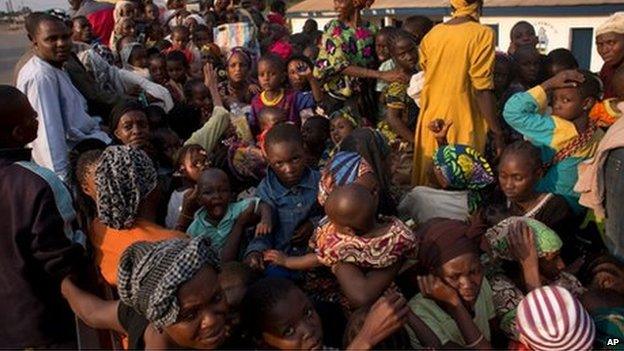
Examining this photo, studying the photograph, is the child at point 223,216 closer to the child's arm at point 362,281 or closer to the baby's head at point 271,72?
the child's arm at point 362,281

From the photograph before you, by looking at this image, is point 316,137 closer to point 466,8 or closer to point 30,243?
point 466,8

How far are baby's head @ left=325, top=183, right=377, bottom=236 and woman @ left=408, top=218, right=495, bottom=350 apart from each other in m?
0.31

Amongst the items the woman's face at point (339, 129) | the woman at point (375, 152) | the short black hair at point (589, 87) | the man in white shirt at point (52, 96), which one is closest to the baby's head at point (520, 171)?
the woman at point (375, 152)

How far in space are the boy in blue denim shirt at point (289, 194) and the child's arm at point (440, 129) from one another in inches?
46.5

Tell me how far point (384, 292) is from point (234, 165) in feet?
6.32

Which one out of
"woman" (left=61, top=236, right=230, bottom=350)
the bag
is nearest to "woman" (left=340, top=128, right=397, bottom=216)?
"woman" (left=61, top=236, right=230, bottom=350)

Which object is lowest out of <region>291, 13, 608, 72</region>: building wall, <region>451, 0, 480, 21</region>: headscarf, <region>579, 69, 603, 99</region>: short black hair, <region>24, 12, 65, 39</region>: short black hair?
<region>291, 13, 608, 72</region>: building wall

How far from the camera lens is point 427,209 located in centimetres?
313

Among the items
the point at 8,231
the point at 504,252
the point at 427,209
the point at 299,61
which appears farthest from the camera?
the point at 299,61

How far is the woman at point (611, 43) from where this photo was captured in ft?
13.9

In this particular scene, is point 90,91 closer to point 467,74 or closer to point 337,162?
point 337,162

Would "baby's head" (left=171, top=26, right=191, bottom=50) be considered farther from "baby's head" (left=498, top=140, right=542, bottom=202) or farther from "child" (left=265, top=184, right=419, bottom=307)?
"child" (left=265, top=184, right=419, bottom=307)

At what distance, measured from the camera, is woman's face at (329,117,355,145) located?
4.08 m

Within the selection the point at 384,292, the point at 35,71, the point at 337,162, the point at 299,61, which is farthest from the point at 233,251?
the point at 299,61
